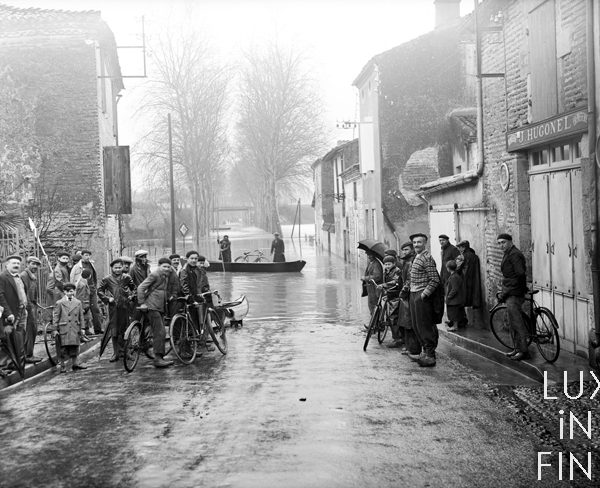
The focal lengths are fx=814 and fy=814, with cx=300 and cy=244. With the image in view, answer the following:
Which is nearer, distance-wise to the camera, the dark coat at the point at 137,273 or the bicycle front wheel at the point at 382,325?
the dark coat at the point at 137,273

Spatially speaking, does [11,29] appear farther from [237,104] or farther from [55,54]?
[237,104]

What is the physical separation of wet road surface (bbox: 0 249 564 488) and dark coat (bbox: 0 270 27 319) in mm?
1026

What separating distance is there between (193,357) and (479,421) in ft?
17.6

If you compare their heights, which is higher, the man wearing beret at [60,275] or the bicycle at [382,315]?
the man wearing beret at [60,275]

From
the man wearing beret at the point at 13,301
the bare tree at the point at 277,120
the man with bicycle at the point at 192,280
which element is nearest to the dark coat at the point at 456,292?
the man with bicycle at the point at 192,280

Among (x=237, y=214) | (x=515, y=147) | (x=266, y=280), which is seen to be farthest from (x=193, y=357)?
(x=237, y=214)

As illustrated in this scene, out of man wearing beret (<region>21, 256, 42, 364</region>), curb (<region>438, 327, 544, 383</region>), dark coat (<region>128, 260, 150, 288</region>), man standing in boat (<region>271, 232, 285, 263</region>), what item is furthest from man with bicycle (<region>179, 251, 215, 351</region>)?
man standing in boat (<region>271, 232, 285, 263</region>)

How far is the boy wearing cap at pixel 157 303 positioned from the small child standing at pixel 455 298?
5.52m

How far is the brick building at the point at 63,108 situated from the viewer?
81.0 feet

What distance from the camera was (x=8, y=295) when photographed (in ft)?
35.0

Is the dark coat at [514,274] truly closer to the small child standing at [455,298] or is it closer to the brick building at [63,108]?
the small child standing at [455,298]

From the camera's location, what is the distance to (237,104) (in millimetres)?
62125

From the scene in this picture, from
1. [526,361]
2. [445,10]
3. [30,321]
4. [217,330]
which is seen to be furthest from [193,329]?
[445,10]

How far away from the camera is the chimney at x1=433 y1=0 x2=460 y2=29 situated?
3475 centimetres
